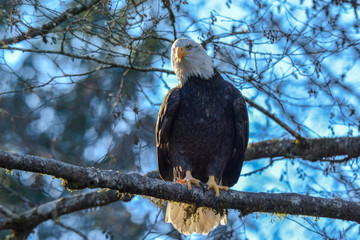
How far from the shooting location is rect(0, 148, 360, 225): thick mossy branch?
3457 mm

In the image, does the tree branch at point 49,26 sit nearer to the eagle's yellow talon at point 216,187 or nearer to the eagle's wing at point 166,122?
the eagle's wing at point 166,122

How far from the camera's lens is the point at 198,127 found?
4.85 metres

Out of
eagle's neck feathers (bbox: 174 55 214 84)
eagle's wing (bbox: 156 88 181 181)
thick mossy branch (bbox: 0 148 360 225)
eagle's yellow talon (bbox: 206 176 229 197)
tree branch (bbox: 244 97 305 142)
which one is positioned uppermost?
eagle's neck feathers (bbox: 174 55 214 84)

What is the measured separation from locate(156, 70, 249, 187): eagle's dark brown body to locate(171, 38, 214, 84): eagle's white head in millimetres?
87

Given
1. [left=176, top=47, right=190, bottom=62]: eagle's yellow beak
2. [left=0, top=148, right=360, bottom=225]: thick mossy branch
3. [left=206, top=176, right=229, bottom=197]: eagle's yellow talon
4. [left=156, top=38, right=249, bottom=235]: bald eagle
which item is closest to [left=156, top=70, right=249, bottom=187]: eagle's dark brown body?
[left=156, top=38, right=249, bottom=235]: bald eagle

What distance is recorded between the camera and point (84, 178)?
3.42 metres

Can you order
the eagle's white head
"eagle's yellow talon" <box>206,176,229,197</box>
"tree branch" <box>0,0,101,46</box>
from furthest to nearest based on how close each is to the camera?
the eagle's white head → "tree branch" <box>0,0,101,46</box> → "eagle's yellow talon" <box>206,176,229,197</box>

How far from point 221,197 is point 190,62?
1577mm

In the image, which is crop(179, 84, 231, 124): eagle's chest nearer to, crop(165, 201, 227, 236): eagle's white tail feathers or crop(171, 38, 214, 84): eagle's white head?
crop(171, 38, 214, 84): eagle's white head

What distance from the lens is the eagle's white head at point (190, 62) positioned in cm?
509

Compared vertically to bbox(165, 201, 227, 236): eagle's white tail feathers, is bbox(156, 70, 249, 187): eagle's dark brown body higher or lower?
higher

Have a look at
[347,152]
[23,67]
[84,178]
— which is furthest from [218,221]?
[23,67]

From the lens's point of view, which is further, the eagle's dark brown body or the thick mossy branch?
the eagle's dark brown body

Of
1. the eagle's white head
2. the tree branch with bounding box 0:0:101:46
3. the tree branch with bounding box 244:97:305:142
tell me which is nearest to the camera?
the tree branch with bounding box 0:0:101:46
